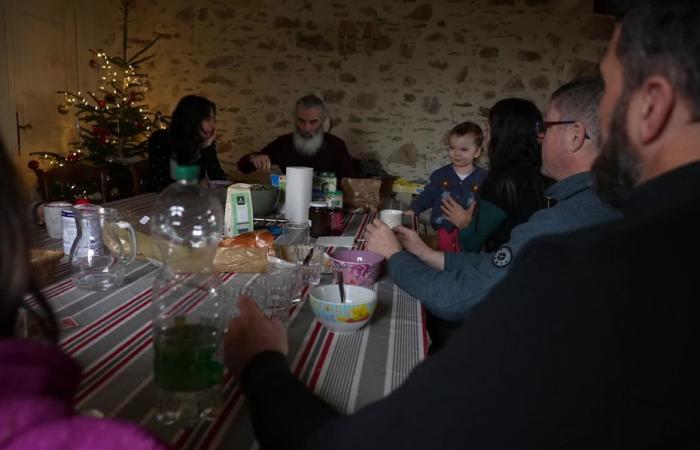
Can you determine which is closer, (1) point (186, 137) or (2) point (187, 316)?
(2) point (187, 316)

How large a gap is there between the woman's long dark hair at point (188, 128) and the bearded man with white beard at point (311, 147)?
1.33 feet

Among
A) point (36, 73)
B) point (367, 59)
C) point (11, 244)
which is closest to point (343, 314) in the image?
point (11, 244)

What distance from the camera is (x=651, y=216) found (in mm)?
540

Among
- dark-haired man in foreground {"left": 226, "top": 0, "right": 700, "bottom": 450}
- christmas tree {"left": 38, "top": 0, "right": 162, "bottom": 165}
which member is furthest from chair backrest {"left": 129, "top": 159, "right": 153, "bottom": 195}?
dark-haired man in foreground {"left": 226, "top": 0, "right": 700, "bottom": 450}

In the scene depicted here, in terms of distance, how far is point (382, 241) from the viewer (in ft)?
4.85

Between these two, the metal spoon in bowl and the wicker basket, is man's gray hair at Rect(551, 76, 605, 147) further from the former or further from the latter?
the wicker basket

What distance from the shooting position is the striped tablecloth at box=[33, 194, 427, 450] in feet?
2.43

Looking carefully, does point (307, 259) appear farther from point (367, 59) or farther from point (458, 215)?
point (367, 59)

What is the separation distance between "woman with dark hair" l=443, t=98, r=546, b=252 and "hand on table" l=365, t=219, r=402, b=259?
630 millimetres

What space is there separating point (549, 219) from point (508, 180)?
0.67 metres

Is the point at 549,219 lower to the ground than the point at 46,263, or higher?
higher

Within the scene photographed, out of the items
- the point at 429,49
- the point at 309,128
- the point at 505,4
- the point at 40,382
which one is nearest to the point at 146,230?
the point at 40,382

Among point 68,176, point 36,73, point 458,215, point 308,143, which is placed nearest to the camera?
point 458,215

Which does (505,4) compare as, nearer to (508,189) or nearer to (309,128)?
(309,128)
